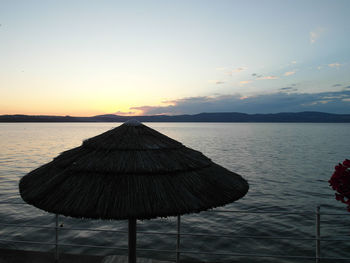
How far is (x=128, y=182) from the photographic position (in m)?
2.39

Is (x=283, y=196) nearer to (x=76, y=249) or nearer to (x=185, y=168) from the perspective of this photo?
(x=76, y=249)

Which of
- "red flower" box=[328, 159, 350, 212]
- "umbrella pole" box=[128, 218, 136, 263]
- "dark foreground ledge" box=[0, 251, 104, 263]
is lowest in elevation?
"dark foreground ledge" box=[0, 251, 104, 263]

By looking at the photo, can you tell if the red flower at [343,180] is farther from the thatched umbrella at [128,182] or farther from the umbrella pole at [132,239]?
the umbrella pole at [132,239]

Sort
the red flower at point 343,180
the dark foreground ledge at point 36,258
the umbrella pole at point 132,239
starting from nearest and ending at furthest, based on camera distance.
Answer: the red flower at point 343,180, the umbrella pole at point 132,239, the dark foreground ledge at point 36,258

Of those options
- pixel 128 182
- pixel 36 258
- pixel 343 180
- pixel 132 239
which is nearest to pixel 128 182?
pixel 128 182

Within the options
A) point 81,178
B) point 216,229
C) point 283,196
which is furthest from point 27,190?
point 283,196

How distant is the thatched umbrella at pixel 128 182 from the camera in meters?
2.29

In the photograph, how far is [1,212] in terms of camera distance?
44.4 feet

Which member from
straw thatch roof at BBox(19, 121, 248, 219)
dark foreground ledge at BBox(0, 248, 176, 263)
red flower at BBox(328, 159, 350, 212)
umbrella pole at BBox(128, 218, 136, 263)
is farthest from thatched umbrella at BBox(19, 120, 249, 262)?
dark foreground ledge at BBox(0, 248, 176, 263)

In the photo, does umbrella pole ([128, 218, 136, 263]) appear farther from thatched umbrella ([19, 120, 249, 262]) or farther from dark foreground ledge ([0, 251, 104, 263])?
dark foreground ledge ([0, 251, 104, 263])

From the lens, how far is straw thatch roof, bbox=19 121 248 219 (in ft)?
7.53

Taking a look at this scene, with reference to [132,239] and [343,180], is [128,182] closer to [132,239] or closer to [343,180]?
[132,239]

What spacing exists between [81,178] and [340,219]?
14.9m

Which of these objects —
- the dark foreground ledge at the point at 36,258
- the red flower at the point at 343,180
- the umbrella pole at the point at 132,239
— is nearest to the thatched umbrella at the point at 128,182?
the umbrella pole at the point at 132,239
